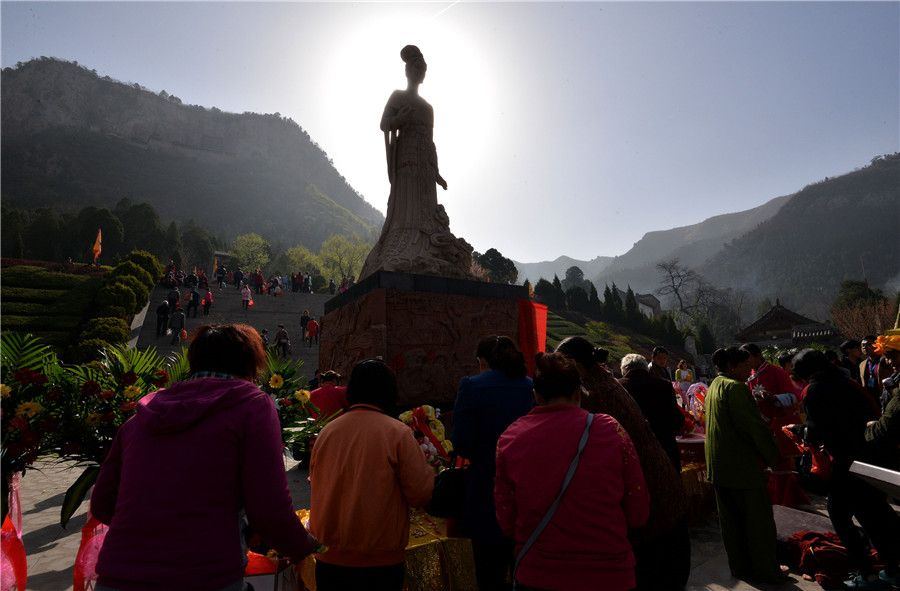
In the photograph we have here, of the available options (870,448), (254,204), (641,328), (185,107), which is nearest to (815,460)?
(870,448)

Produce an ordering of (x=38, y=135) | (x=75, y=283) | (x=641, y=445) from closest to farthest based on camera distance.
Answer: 1. (x=641, y=445)
2. (x=75, y=283)
3. (x=38, y=135)

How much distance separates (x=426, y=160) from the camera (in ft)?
25.5

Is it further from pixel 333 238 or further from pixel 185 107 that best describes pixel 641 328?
pixel 185 107

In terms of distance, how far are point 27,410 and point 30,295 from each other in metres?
21.6

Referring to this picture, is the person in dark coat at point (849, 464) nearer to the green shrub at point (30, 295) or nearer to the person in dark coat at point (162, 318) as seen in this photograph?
the person in dark coat at point (162, 318)

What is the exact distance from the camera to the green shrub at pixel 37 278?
1955 cm

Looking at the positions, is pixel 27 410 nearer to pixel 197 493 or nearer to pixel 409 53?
pixel 197 493

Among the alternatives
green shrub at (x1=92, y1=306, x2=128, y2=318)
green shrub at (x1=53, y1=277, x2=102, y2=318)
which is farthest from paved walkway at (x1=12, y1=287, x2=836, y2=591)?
green shrub at (x1=53, y1=277, x2=102, y2=318)

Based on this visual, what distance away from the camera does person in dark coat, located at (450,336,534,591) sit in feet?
6.98

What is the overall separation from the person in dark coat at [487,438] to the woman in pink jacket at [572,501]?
1.45 feet

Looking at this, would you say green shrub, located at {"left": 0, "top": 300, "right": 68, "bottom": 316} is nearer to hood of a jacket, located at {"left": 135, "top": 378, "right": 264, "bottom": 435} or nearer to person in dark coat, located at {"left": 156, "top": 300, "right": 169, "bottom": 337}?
person in dark coat, located at {"left": 156, "top": 300, "right": 169, "bottom": 337}

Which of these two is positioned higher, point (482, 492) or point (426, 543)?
point (482, 492)

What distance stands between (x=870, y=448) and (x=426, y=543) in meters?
2.94

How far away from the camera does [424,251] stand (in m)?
7.10
